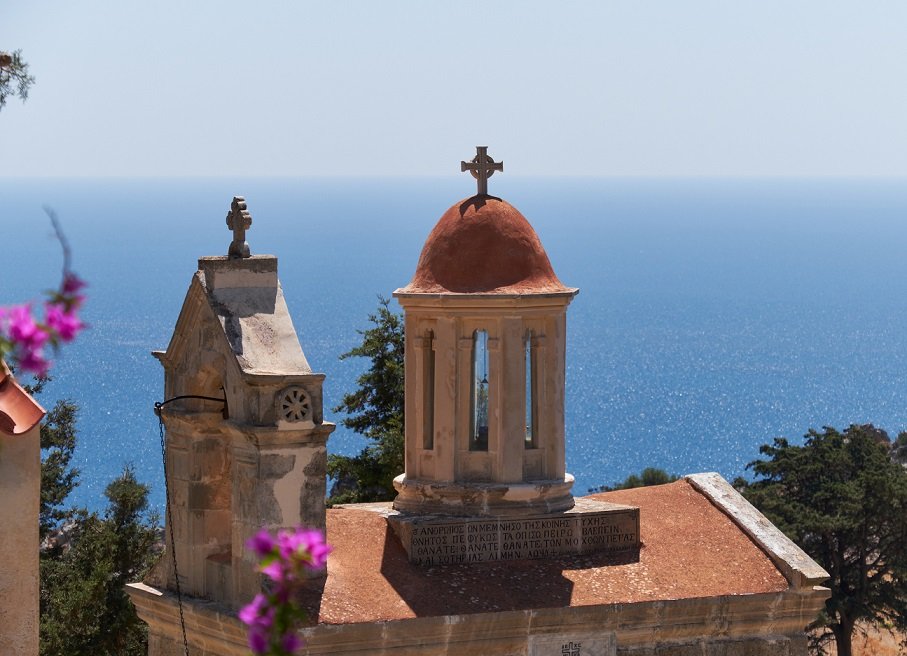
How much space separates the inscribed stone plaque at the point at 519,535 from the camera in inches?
679

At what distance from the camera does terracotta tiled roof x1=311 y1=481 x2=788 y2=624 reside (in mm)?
16172

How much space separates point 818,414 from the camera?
92625 millimetres

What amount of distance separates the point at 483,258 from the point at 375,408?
1075 cm

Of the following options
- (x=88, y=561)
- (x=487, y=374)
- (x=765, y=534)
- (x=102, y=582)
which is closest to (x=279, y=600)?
(x=487, y=374)

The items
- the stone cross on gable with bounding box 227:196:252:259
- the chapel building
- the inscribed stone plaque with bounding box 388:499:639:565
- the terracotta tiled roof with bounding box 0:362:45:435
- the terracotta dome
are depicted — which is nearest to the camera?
the terracotta tiled roof with bounding box 0:362:45:435

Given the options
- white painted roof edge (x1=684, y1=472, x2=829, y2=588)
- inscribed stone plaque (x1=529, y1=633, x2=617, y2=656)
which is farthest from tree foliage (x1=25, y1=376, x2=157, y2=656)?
inscribed stone plaque (x1=529, y1=633, x2=617, y2=656)

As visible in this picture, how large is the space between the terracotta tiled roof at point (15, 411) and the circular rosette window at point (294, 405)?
2.19 m

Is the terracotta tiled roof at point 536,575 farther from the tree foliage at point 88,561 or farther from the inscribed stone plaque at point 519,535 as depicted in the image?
the tree foliage at point 88,561

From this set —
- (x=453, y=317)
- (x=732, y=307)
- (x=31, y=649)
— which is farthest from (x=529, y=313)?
(x=732, y=307)

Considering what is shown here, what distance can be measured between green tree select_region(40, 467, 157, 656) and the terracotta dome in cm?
727

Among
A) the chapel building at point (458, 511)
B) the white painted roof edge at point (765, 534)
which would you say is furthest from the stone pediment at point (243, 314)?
the white painted roof edge at point (765, 534)

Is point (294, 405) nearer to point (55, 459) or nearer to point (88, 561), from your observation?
point (88, 561)

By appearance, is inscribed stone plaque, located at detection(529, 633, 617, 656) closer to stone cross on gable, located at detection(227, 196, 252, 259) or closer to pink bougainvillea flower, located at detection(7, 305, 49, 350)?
stone cross on gable, located at detection(227, 196, 252, 259)

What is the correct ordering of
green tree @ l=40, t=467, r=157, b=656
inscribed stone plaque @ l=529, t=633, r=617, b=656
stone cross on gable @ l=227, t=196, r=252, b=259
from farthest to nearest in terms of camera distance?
green tree @ l=40, t=467, r=157, b=656
inscribed stone plaque @ l=529, t=633, r=617, b=656
stone cross on gable @ l=227, t=196, r=252, b=259
